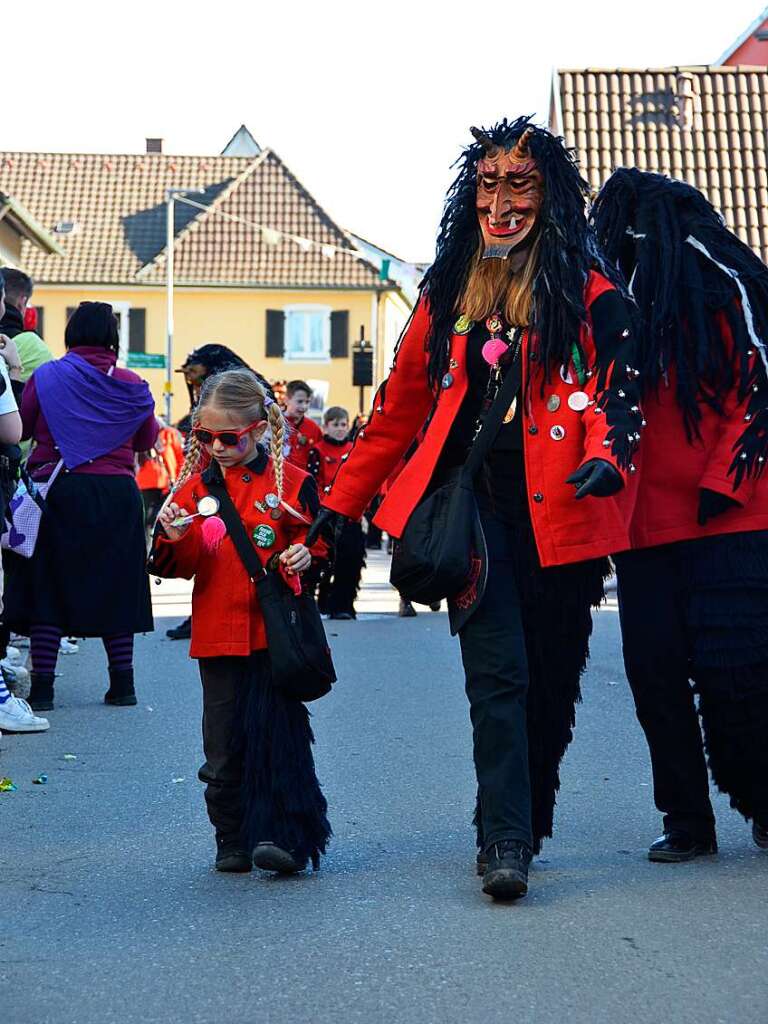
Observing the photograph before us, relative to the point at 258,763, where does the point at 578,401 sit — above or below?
above

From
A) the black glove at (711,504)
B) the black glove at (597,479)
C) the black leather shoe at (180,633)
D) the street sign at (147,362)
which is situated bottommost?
the black leather shoe at (180,633)

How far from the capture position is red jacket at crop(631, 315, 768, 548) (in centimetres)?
554

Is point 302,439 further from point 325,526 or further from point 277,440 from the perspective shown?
point 325,526

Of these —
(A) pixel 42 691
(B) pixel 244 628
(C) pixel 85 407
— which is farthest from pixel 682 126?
(B) pixel 244 628

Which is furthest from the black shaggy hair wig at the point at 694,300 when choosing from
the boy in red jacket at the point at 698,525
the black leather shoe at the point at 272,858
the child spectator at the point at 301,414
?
the child spectator at the point at 301,414

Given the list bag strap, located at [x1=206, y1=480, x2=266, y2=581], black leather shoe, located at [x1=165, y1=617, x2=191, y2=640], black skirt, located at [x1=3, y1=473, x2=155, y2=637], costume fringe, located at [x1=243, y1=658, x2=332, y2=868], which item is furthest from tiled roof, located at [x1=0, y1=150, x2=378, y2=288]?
costume fringe, located at [x1=243, y1=658, x2=332, y2=868]

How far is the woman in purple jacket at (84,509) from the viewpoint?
9500 millimetres

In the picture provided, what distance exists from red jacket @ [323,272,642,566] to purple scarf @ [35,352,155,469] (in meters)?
4.25

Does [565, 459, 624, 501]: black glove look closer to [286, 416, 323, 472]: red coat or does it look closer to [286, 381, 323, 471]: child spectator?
[286, 416, 323, 472]: red coat

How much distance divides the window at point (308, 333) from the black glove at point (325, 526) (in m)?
54.7

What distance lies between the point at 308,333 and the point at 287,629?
55.4 meters

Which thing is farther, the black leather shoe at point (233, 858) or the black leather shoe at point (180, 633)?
the black leather shoe at point (180, 633)

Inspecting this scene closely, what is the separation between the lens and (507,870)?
5.07m

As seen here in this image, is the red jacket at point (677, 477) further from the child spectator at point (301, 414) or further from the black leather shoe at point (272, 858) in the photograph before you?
the child spectator at point (301, 414)
